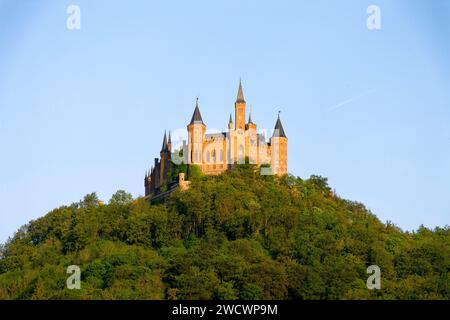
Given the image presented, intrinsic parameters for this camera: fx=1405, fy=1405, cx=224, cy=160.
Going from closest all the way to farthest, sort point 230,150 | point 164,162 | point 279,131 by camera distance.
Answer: point 230,150 → point 279,131 → point 164,162

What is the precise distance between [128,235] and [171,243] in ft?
11.7

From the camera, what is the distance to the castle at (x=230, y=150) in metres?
117

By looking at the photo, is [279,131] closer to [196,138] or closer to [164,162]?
[196,138]

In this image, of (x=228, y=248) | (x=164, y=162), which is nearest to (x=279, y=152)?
(x=164, y=162)

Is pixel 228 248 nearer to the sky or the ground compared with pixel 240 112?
nearer to the ground

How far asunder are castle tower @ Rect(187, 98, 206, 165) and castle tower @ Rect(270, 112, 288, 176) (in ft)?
19.8

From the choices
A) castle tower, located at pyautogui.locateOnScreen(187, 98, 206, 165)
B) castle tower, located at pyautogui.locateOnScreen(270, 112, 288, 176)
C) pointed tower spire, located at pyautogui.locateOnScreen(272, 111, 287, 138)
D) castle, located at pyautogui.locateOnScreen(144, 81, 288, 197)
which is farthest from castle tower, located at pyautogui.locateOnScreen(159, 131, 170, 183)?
pointed tower spire, located at pyautogui.locateOnScreen(272, 111, 287, 138)

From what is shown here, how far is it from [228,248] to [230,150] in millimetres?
14783

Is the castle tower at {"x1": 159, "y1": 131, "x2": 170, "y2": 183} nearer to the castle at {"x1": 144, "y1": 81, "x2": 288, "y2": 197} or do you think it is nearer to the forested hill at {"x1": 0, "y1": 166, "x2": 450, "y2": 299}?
the castle at {"x1": 144, "y1": 81, "x2": 288, "y2": 197}

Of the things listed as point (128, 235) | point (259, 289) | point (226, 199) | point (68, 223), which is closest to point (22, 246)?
point (68, 223)

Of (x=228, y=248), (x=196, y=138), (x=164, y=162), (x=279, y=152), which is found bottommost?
(x=228, y=248)

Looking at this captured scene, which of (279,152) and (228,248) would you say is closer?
(228,248)

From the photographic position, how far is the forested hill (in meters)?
96.9

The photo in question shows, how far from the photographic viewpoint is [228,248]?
104438 millimetres
